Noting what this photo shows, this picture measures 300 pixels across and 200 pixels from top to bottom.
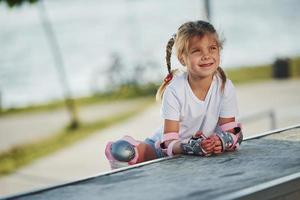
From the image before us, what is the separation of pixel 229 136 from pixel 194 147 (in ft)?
0.67

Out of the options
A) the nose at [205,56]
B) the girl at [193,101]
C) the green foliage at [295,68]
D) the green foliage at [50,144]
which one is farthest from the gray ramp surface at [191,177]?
the green foliage at [295,68]

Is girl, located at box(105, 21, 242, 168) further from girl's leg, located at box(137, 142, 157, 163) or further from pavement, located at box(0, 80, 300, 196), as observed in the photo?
pavement, located at box(0, 80, 300, 196)

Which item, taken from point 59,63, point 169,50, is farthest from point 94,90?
point 169,50

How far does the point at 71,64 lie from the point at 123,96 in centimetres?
1163

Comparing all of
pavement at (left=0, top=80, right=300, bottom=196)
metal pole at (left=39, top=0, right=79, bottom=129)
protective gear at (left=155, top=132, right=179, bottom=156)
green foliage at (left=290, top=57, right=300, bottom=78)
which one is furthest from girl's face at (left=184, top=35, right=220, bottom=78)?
green foliage at (left=290, top=57, right=300, bottom=78)

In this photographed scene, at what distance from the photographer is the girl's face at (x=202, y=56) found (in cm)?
324

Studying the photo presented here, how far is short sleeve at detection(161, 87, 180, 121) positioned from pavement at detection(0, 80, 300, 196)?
511cm

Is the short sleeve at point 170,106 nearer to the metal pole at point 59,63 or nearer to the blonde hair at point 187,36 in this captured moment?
the blonde hair at point 187,36

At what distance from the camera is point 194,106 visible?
3.26 meters

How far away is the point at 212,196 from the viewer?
2.22 meters

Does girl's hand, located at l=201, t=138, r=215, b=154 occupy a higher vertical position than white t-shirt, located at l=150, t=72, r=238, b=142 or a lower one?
lower

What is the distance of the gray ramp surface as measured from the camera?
2.35m

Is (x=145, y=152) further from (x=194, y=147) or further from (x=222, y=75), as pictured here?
(x=222, y=75)

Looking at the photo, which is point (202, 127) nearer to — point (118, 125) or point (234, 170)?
point (234, 170)
